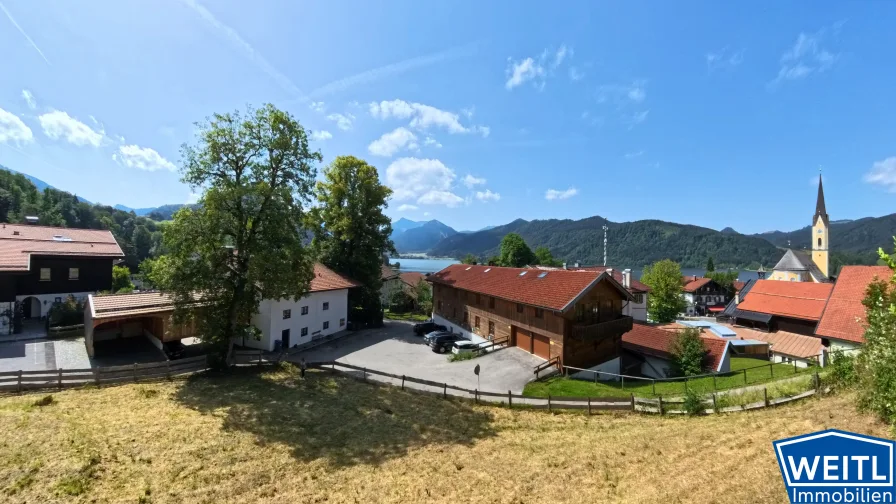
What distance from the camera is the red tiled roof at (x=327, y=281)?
32219 mm

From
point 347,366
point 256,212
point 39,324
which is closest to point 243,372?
point 347,366

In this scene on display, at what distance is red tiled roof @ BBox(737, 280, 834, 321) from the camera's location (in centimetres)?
3934

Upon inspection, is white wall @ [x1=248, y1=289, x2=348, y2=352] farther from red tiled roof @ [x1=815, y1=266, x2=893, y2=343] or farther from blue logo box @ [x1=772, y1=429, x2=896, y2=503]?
red tiled roof @ [x1=815, y1=266, x2=893, y2=343]

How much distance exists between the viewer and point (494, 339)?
31719 millimetres

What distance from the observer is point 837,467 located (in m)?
7.70

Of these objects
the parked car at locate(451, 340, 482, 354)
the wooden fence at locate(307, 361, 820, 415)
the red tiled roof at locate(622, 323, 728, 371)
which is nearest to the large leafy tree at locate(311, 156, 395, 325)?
the parked car at locate(451, 340, 482, 354)

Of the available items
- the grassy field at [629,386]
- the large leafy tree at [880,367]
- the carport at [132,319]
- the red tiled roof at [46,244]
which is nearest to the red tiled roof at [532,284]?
the grassy field at [629,386]

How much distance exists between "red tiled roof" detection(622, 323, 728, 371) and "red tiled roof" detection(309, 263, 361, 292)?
26628 millimetres

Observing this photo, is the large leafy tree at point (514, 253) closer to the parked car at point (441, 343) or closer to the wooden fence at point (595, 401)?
the parked car at point (441, 343)

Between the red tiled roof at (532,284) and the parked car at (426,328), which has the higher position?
the red tiled roof at (532,284)

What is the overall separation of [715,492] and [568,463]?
4170 millimetres

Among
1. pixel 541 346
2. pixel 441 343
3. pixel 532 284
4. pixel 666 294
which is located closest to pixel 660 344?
pixel 541 346

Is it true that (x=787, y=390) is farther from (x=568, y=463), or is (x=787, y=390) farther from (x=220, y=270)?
(x=220, y=270)

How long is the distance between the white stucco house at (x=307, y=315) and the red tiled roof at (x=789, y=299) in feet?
156
